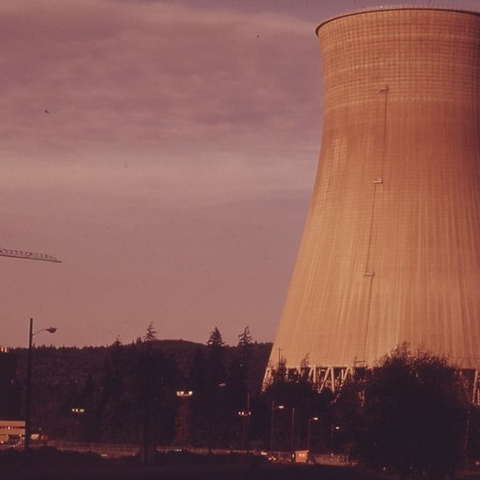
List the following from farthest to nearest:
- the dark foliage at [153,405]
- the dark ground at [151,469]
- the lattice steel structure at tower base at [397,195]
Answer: the dark foliage at [153,405] < the lattice steel structure at tower base at [397,195] < the dark ground at [151,469]

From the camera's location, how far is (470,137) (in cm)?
5541

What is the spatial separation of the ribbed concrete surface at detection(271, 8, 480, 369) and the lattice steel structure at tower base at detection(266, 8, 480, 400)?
0.04 metres

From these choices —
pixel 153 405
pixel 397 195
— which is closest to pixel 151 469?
pixel 397 195

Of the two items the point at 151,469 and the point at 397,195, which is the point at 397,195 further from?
the point at 151,469

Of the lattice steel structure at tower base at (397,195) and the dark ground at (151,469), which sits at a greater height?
the lattice steel structure at tower base at (397,195)

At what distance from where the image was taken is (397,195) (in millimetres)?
56062

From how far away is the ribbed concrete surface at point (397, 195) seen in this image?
5547cm

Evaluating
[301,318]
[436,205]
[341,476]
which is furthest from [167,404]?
[341,476]

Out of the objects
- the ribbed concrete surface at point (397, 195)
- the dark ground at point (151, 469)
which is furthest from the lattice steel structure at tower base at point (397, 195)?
the dark ground at point (151, 469)

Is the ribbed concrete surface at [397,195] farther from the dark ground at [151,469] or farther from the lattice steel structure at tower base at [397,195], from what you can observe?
the dark ground at [151,469]

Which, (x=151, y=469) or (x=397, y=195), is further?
(x=397, y=195)

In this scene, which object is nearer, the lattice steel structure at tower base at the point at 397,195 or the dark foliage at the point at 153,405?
the lattice steel structure at tower base at the point at 397,195

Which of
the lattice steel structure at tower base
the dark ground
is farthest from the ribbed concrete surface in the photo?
the dark ground

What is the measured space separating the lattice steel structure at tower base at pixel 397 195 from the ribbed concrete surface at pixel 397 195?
4 centimetres
